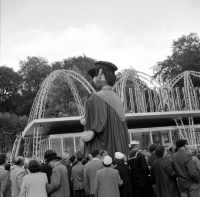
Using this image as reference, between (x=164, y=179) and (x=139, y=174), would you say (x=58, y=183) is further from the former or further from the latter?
(x=164, y=179)

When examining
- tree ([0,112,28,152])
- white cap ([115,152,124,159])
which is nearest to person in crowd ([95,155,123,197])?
white cap ([115,152,124,159])

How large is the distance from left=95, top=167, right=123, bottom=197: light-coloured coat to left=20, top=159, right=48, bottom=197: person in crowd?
1030mm

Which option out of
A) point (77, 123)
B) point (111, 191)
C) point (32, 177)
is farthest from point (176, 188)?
point (77, 123)

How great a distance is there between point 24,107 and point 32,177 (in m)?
52.2

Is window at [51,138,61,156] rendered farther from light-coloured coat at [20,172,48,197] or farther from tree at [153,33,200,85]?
tree at [153,33,200,85]

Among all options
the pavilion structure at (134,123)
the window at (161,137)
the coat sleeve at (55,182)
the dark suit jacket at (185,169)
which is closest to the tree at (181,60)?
the pavilion structure at (134,123)

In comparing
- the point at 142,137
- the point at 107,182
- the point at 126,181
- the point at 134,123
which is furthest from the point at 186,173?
the point at 134,123

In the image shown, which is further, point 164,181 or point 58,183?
point 164,181

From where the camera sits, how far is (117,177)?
20.5 ft

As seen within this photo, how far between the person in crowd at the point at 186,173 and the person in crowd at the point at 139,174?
0.77 metres

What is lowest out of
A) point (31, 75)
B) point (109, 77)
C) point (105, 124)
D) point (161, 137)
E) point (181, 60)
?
point (105, 124)

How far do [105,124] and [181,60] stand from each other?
4455 cm

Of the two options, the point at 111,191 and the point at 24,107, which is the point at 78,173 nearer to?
the point at 111,191

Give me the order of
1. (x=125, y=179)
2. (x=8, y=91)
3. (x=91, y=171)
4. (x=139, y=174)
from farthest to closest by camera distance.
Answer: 1. (x=8, y=91)
2. (x=91, y=171)
3. (x=139, y=174)
4. (x=125, y=179)
